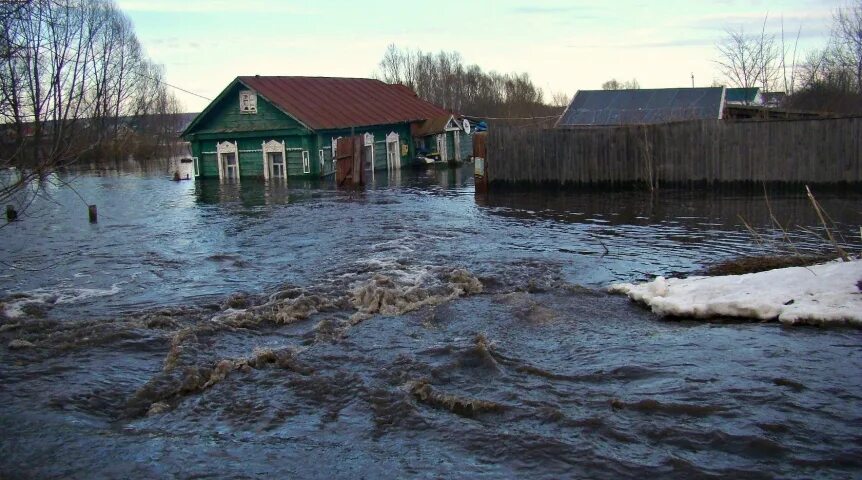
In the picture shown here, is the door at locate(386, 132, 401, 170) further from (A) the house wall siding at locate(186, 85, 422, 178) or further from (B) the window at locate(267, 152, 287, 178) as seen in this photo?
(B) the window at locate(267, 152, 287, 178)

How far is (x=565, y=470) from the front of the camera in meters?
5.50

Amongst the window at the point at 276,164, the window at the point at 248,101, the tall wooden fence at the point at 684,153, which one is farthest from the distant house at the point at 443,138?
the tall wooden fence at the point at 684,153

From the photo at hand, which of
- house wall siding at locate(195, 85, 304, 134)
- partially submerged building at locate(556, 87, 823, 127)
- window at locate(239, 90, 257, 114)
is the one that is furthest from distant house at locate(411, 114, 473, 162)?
window at locate(239, 90, 257, 114)

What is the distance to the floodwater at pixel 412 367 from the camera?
575 centimetres

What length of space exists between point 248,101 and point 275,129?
1.72 meters

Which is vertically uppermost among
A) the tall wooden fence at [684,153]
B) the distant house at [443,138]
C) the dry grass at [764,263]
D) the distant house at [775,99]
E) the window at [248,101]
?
the window at [248,101]

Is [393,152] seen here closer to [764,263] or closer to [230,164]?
[230,164]

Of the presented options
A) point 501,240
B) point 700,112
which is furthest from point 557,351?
point 700,112

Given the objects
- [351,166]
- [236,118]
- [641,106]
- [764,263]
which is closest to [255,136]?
[236,118]

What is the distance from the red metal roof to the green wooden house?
0.19 ft

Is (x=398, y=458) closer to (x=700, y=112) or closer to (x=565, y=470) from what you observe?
(x=565, y=470)

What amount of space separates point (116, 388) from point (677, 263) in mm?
8236

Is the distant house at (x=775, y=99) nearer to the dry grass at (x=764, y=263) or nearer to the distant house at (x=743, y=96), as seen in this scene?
the distant house at (x=743, y=96)

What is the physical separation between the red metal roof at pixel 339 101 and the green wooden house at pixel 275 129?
6 centimetres
